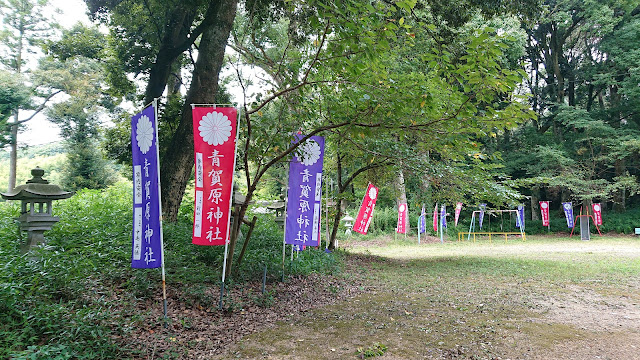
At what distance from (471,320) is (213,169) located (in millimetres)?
3899

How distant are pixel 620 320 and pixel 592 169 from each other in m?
20.0

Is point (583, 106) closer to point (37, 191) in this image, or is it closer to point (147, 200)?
point (147, 200)

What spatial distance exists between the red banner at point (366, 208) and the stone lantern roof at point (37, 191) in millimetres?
7553

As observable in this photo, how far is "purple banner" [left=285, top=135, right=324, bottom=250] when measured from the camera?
6480 millimetres

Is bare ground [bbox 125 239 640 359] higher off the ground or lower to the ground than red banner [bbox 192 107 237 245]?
lower

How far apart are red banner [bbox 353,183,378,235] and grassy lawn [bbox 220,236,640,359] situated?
262 cm

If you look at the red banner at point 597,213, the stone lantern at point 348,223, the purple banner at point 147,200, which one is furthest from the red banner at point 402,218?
the purple banner at point 147,200

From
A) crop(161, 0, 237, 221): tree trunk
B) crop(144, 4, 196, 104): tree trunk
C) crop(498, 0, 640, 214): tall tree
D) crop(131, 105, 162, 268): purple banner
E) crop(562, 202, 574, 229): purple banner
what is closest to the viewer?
crop(131, 105, 162, 268): purple banner

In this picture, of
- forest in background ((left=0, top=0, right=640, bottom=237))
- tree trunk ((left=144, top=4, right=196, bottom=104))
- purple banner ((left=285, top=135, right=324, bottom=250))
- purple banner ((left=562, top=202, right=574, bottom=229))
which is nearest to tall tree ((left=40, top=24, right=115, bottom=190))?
forest in background ((left=0, top=0, right=640, bottom=237))

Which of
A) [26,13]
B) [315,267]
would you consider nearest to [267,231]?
[315,267]

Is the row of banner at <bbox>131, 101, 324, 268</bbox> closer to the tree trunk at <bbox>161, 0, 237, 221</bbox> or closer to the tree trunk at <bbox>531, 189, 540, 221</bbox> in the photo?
the tree trunk at <bbox>161, 0, 237, 221</bbox>

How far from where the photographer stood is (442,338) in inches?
164

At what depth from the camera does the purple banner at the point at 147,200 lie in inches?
167

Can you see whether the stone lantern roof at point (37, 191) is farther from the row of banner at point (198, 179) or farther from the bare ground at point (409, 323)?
the bare ground at point (409, 323)
